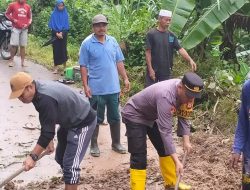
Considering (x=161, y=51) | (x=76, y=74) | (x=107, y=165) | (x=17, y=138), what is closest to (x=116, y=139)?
(x=107, y=165)

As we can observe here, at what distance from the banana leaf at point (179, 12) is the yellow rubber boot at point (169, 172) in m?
4.58

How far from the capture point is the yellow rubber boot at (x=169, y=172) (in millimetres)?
5395

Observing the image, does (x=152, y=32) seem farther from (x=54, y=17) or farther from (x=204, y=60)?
(x=54, y=17)

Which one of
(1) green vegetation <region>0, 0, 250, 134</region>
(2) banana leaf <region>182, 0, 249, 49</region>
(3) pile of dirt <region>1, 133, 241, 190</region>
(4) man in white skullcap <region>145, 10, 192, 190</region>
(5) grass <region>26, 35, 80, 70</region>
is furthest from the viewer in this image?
(5) grass <region>26, 35, 80, 70</region>

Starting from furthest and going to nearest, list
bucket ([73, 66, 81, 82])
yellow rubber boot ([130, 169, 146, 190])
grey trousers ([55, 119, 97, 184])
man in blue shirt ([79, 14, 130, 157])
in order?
1. bucket ([73, 66, 81, 82])
2. man in blue shirt ([79, 14, 130, 157])
3. yellow rubber boot ([130, 169, 146, 190])
4. grey trousers ([55, 119, 97, 184])

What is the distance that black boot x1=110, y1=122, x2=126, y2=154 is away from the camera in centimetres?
679

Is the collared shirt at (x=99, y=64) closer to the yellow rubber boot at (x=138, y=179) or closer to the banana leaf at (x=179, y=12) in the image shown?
the yellow rubber boot at (x=138, y=179)

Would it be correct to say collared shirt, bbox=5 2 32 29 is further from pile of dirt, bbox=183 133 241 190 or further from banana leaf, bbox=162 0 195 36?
pile of dirt, bbox=183 133 241 190

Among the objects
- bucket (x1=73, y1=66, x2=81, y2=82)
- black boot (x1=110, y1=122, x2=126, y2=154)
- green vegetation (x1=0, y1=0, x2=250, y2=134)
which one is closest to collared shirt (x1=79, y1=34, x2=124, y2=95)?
black boot (x1=110, y1=122, x2=126, y2=154)

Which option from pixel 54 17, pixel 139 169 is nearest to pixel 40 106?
pixel 139 169

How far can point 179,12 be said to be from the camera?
9.69 meters

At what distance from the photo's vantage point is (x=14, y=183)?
19.0 ft

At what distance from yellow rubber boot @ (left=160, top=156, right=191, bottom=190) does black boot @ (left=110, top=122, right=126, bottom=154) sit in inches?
57.9

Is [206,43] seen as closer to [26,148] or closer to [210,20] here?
[210,20]
